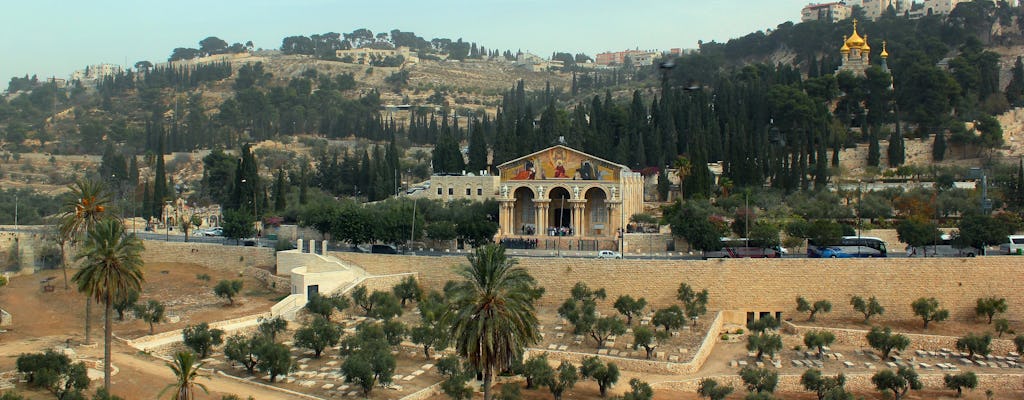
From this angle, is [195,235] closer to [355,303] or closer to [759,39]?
[355,303]

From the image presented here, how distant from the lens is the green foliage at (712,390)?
95.9ft

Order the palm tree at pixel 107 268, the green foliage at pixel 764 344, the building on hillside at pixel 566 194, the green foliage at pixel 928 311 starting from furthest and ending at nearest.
→ the building on hillside at pixel 566 194
the green foliage at pixel 928 311
the green foliage at pixel 764 344
the palm tree at pixel 107 268

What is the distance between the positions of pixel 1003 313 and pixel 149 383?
104ft

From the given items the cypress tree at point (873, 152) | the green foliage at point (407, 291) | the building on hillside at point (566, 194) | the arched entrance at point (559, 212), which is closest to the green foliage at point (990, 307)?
the building on hillside at point (566, 194)

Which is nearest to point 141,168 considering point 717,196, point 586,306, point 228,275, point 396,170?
point 396,170

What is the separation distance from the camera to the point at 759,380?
30.5 meters

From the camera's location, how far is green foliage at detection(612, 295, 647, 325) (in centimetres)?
3814

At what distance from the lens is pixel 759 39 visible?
116 m

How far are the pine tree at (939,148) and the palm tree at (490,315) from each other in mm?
49459

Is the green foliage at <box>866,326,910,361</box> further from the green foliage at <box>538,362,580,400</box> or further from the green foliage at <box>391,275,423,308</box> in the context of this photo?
the green foliage at <box>391,275,423,308</box>

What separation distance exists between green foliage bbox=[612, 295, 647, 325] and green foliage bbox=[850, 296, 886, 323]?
8.39 metres

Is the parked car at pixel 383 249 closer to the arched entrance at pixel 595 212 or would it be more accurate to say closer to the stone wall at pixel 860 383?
the arched entrance at pixel 595 212

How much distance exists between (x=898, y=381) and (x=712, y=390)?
20.4ft

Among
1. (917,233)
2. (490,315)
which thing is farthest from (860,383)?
(490,315)
